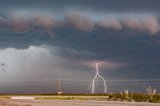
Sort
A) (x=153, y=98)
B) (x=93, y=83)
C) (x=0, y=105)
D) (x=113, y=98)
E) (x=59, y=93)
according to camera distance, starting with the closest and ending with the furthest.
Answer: (x=0, y=105) < (x=153, y=98) < (x=113, y=98) < (x=93, y=83) < (x=59, y=93)

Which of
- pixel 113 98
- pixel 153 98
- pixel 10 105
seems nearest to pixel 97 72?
pixel 113 98

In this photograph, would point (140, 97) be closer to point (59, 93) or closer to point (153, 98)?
point (153, 98)

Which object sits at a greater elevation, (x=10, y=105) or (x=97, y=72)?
(x=97, y=72)

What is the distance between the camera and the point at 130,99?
7750 centimetres

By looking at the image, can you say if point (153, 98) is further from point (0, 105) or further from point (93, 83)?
point (93, 83)

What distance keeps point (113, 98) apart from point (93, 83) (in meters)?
26.3

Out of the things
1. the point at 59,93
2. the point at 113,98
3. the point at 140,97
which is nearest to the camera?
the point at 140,97

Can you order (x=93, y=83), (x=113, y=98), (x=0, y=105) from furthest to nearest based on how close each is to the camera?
1. (x=93, y=83)
2. (x=113, y=98)
3. (x=0, y=105)

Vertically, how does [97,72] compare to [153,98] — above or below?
above

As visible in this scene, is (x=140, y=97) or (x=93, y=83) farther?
(x=93, y=83)

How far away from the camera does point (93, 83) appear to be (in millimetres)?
109000

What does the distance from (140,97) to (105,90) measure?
37.6 metres

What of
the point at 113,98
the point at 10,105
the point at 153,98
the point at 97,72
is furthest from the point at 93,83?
the point at 10,105

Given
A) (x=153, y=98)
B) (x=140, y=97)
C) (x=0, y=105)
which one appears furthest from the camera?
(x=140, y=97)
